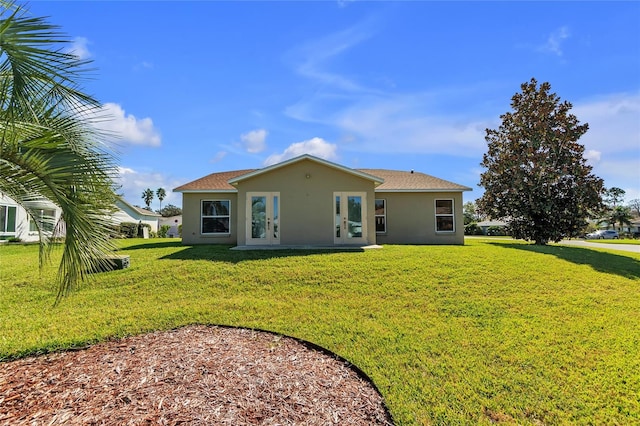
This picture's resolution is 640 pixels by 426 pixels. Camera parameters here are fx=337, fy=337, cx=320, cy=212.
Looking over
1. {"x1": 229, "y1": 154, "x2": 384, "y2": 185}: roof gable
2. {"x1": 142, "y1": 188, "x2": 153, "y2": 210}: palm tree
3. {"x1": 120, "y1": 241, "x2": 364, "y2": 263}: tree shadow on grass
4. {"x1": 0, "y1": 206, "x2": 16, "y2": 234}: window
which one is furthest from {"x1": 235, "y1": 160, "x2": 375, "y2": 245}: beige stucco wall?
{"x1": 142, "y1": 188, "x2": 153, "y2": 210}: palm tree

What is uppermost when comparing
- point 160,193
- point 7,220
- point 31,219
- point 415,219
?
point 160,193

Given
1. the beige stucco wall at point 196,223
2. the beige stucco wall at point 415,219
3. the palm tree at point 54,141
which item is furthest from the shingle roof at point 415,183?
the palm tree at point 54,141

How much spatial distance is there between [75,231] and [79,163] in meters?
0.77

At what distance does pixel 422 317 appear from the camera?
21.8ft

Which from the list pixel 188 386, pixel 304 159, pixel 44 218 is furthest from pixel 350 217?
pixel 44 218

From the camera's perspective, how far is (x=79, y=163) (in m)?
3.77

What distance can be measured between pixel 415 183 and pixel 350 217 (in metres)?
5.58

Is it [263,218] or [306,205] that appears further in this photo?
[263,218]

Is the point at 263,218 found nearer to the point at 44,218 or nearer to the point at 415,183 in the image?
the point at 415,183

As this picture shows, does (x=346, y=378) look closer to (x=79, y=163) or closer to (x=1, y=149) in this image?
(x=79, y=163)

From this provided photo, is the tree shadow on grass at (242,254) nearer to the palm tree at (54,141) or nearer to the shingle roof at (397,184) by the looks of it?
the shingle roof at (397,184)

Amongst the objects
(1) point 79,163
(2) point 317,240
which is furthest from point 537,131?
(1) point 79,163

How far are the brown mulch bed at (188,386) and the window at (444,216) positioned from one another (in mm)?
14021

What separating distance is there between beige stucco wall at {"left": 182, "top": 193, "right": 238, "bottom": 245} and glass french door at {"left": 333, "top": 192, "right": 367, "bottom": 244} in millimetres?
5978
